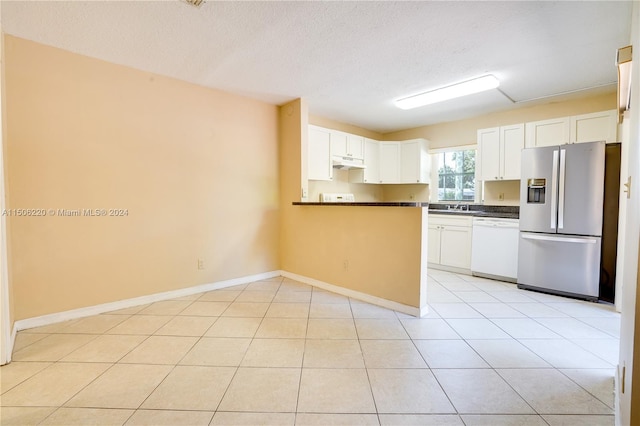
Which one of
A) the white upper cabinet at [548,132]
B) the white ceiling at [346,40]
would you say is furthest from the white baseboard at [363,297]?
the white upper cabinet at [548,132]

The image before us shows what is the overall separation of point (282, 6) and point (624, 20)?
2.64m

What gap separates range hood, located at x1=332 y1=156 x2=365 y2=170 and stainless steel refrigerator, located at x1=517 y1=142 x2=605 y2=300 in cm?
243

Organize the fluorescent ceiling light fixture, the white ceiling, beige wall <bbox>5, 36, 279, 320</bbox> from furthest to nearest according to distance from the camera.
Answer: the fluorescent ceiling light fixture → beige wall <bbox>5, 36, 279, 320</bbox> → the white ceiling

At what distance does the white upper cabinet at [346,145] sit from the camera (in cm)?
458

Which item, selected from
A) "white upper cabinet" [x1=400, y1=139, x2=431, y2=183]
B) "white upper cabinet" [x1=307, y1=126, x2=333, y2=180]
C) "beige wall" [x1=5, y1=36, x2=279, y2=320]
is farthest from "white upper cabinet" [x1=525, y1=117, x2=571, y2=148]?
"beige wall" [x1=5, y1=36, x2=279, y2=320]

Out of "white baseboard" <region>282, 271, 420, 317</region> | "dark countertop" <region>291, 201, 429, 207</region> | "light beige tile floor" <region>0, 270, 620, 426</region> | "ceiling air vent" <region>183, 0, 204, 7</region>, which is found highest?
"ceiling air vent" <region>183, 0, 204, 7</region>

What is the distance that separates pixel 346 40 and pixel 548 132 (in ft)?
10.6

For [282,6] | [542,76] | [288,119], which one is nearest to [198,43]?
[282,6]

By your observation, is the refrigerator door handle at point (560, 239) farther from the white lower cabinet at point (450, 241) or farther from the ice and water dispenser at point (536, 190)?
the white lower cabinet at point (450, 241)

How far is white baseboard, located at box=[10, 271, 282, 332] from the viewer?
8.01 feet

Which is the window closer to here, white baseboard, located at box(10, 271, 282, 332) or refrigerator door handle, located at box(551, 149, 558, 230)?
refrigerator door handle, located at box(551, 149, 558, 230)

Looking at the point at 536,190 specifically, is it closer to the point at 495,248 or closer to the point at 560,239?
the point at 560,239

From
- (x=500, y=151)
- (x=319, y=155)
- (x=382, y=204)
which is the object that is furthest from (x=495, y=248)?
(x=319, y=155)

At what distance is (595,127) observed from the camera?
A: 3.47 metres
